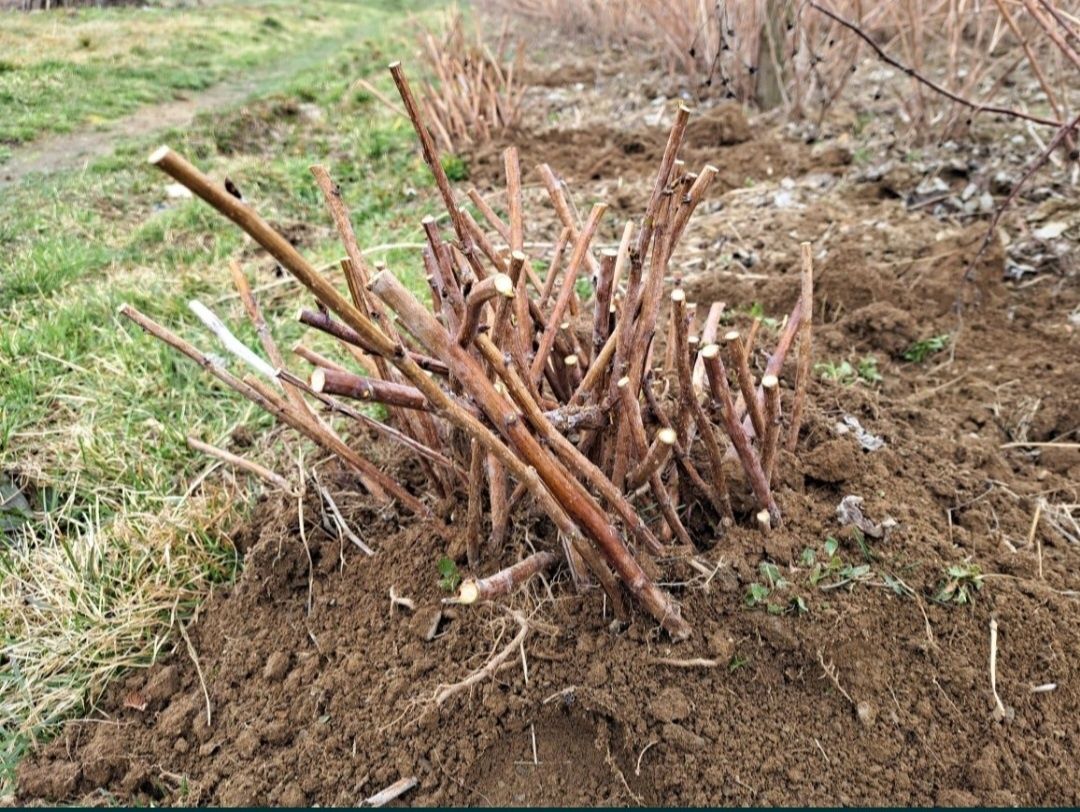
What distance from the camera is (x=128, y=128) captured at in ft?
19.9

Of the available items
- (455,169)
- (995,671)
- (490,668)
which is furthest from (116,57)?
(995,671)

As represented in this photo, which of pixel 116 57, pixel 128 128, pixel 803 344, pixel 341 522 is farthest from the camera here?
pixel 116 57

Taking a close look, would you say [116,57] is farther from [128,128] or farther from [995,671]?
[995,671]

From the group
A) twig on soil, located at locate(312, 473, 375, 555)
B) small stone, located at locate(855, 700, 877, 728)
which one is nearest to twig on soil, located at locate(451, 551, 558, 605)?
twig on soil, located at locate(312, 473, 375, 555)

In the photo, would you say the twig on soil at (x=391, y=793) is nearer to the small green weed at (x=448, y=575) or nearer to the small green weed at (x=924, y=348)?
the small green weed at (x=448, y=575)

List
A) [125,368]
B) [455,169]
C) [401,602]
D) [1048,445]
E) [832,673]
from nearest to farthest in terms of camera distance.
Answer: [832,673], [401,602], [1048,445], [125,368], [455,169]

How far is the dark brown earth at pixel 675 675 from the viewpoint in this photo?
1359mm

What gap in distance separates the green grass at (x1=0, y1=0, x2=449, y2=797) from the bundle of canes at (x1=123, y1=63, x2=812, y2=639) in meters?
0.71

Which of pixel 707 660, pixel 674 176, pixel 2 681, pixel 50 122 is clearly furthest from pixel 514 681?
pixel 50 122

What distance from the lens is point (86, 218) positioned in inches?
179

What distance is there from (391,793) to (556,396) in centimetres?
90

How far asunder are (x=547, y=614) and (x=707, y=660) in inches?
12.9

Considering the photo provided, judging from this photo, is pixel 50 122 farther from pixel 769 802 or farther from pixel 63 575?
pixel 769 802

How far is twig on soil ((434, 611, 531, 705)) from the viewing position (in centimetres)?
142
